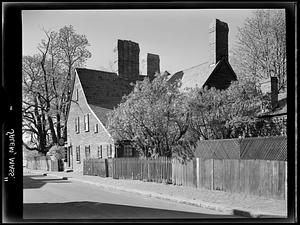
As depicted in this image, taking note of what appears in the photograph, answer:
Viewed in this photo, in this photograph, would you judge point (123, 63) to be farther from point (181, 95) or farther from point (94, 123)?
point (181, 95)

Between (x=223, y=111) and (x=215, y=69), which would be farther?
(x=215, y=69)

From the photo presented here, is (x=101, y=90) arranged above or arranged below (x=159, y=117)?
above

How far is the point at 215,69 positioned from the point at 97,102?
864cm

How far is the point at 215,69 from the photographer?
26.5 m

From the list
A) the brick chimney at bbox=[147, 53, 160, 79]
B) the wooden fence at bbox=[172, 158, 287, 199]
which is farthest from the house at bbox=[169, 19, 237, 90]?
the wooden fence at bbox=[172, 158, 287, 199]

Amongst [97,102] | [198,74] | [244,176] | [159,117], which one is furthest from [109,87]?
[244,176]

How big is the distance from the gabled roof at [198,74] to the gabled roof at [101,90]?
4.24 m

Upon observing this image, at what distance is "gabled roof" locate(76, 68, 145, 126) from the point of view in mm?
28677

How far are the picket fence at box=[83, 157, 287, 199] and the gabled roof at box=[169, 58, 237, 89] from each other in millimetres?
7900

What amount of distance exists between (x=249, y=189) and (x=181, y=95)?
21.1 feet

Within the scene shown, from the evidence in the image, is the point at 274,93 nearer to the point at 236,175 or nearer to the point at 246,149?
the point at 246,149

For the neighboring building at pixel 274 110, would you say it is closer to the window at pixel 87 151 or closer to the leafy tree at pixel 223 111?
the leafy tree at pixel 223 111
